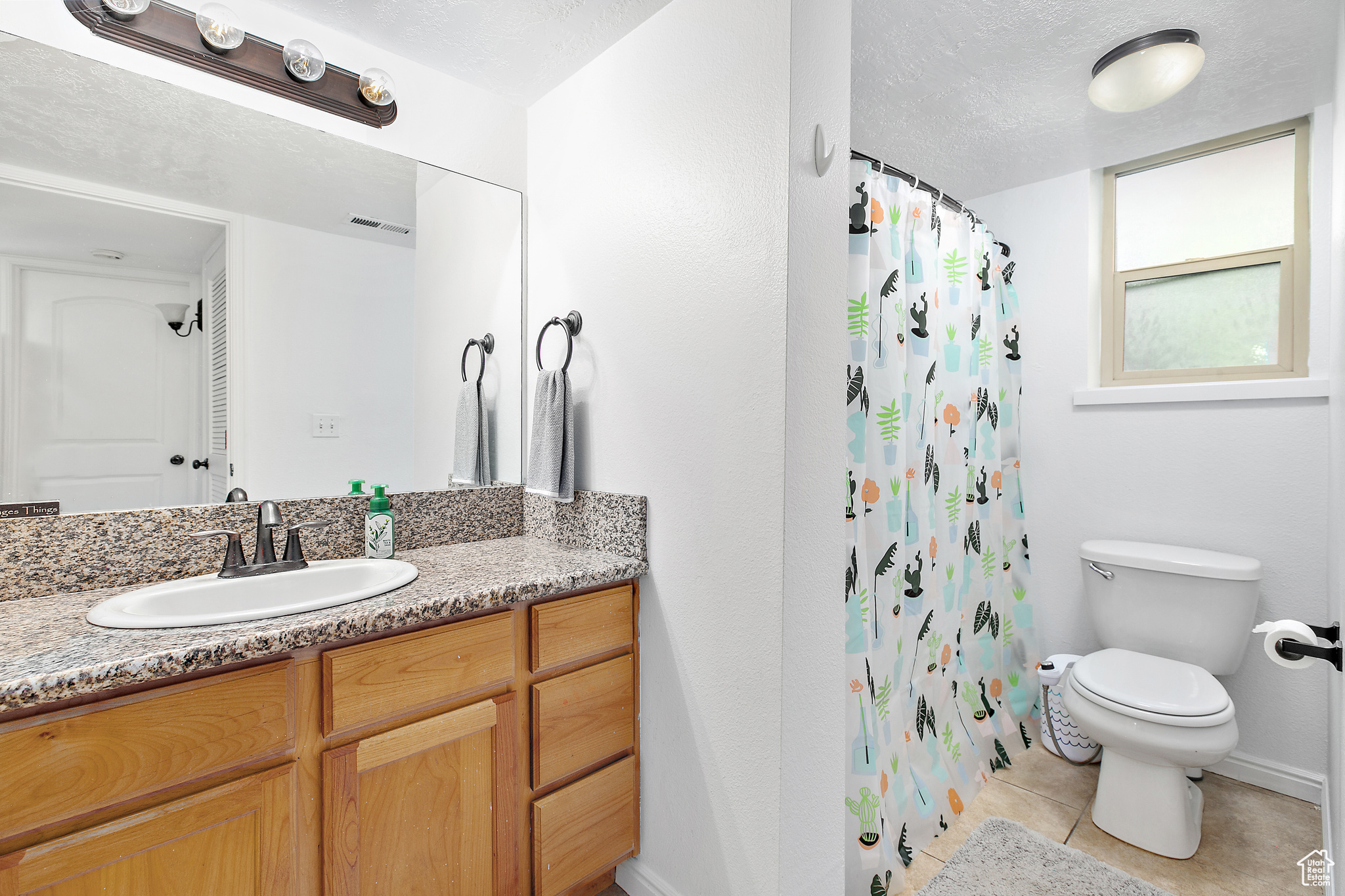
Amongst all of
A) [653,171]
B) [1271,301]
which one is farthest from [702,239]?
[1271,301]

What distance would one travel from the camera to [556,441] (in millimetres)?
1614

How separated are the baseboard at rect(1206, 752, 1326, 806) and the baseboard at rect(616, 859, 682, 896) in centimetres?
182

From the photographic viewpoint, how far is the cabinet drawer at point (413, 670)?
1.05 metres

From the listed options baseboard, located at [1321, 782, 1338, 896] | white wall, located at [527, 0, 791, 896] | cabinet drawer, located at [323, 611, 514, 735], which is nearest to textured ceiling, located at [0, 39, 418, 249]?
white wall, located at [527, 0, 791, 896]

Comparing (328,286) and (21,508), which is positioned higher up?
(328,286)

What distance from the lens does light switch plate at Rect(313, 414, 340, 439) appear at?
59.6 inches

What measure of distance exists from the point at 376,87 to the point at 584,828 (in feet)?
6.30

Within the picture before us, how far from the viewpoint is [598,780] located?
1425 millimetres

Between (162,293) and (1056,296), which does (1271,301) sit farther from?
(162,293)

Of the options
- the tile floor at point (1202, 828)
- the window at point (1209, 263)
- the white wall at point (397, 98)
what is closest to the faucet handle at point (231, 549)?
the white wall at point (397, 98)

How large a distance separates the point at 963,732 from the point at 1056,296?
5.87ft

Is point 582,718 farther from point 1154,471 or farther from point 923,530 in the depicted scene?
point 1154,471

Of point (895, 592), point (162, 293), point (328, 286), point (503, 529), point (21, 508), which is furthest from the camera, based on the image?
point (503, 529)

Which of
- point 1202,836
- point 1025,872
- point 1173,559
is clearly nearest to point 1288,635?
point 1025,872
